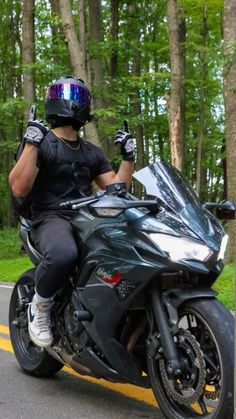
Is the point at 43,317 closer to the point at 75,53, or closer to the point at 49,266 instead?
the point at 49,266

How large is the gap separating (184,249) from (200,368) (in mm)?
622

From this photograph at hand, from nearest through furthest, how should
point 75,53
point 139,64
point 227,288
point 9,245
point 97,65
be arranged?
1. point 227,288
2. point 75,53
3. point 97,65
4. point 9,245
5. point 139,64

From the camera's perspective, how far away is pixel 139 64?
25781mm

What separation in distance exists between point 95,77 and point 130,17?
18.2 feet

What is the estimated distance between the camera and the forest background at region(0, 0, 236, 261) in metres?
14.3

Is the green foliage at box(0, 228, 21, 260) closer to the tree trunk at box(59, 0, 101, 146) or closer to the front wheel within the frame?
the tree trunk at box(59, 0, 101, 146)

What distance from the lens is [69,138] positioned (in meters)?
4.21

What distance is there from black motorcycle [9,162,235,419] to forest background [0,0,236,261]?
6.31m

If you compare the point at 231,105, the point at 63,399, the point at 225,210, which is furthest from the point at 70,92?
the point at 231,105

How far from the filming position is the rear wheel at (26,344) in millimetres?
4559

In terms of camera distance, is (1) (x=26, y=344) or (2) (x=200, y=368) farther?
(1) (x=26, y=344)

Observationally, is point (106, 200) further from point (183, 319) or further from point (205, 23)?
point (205, 23)

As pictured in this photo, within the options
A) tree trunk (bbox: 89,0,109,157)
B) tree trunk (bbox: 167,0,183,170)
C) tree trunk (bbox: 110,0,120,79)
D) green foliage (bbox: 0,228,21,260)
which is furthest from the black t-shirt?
tree trunk (bbox: 110,0,120,79)

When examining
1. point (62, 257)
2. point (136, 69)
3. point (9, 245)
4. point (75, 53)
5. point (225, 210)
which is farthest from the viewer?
point (136, 69)
